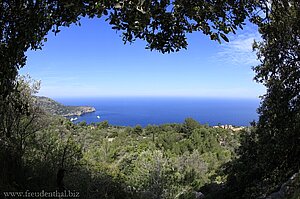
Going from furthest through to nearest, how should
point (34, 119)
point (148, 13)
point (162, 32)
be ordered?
point (34, 119) → point (162, 32) → point (148, 13)

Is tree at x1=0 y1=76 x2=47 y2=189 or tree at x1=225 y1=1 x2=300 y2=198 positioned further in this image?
tree at x1=225 y1=1 x2=300 y2=198

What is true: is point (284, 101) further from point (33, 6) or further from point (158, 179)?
point (158, 179)

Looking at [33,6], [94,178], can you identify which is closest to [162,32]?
[33,6]

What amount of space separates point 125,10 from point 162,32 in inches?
28.7

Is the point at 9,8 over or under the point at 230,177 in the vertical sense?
over

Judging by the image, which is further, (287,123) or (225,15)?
(287,123)

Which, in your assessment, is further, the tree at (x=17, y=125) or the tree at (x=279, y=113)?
the tree at (x=279, y=113)

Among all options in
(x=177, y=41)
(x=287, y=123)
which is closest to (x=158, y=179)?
(x=287, y=123)

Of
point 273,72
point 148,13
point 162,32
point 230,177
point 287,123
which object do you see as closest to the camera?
point 148,13

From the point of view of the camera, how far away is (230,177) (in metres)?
17.2

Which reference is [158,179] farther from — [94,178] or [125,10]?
[125,10]

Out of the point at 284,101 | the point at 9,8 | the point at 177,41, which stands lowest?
the point at 284,101

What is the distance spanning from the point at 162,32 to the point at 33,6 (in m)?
1.51

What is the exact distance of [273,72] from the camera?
10883 millimetres
